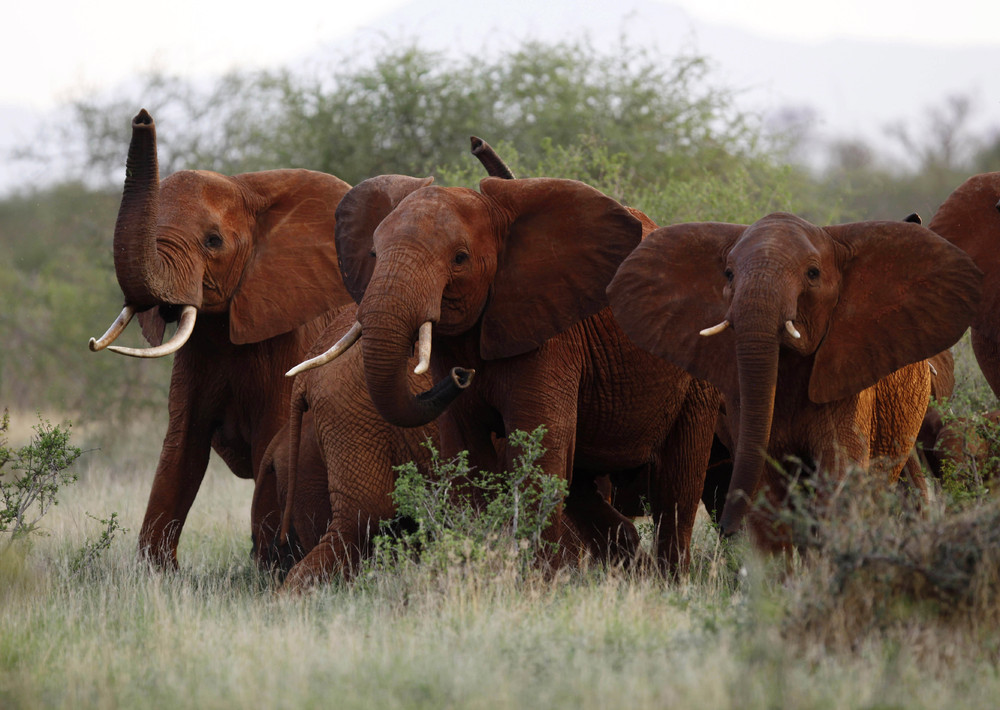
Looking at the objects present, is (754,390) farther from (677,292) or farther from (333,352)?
(333,352)

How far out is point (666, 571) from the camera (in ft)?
23.1

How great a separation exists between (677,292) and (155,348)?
2.87 m

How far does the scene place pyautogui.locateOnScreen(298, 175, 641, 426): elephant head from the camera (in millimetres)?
5992

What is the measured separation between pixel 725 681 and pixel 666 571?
2.69m

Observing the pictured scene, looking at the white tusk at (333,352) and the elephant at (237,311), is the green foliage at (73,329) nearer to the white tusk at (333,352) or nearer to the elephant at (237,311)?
the elephant at (237,311)

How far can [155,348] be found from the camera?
7.30 m

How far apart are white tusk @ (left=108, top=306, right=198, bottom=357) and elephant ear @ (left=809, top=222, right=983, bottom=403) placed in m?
3.41

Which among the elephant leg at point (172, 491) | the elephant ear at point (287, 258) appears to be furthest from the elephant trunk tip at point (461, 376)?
the elephant leg at point (172, 491)

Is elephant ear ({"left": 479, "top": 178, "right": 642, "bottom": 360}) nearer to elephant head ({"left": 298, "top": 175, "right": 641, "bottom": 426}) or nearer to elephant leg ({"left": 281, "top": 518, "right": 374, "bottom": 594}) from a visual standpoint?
elephant head ({"left": 298, "top": 175, "right": 641, "bottom": 426})

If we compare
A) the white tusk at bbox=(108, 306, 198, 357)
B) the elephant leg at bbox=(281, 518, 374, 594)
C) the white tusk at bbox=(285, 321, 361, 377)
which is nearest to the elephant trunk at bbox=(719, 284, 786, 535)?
the white tusk at bbox=(285, 321, 361, 377)

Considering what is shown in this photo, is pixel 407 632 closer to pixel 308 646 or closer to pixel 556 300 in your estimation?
pixel 308 646

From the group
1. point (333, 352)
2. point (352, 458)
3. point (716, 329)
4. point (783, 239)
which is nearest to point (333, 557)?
point (352, 458)

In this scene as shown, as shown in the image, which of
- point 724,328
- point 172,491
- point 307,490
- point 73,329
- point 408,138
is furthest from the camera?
point 73,329

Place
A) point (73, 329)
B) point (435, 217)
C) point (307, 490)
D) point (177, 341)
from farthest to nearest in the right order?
point (73, 329), point (307, 490), point (177, 341), point (435, 217)
